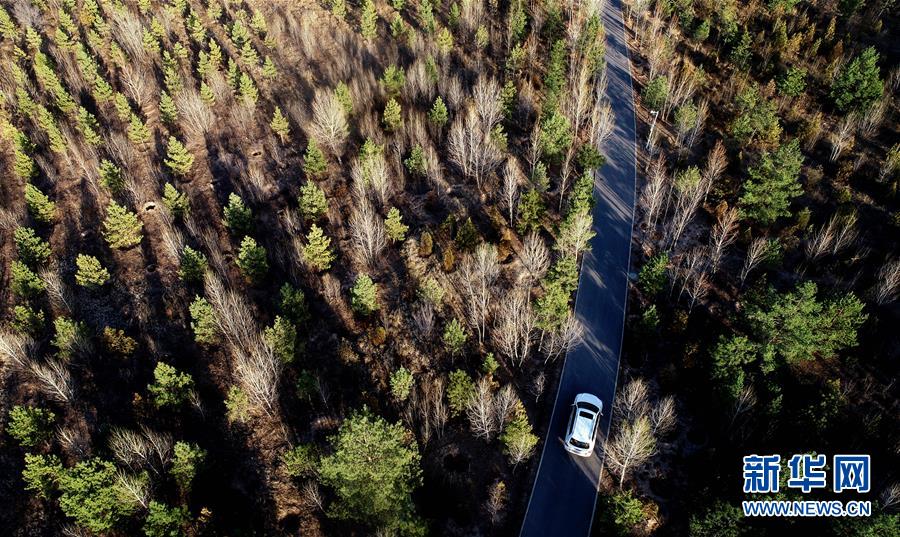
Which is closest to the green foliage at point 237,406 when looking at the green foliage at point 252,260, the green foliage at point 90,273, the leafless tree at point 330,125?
the green foliage at point 252,260

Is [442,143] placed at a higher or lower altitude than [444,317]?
higher

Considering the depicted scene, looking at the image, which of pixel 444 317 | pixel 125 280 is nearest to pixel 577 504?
pixel 444 317

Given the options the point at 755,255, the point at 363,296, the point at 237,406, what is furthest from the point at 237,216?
the point at 755,255

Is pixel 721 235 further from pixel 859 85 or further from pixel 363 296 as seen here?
pixel 363 296

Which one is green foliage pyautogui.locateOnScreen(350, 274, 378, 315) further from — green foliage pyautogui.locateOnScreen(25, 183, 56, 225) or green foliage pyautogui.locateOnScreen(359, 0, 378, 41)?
green foliage pyautogui.locateOnScreen(359, 0, 378, 41)

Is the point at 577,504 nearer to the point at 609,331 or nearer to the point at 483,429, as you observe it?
the point at 483,429

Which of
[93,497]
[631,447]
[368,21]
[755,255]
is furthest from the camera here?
[368,21]
